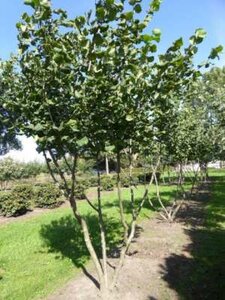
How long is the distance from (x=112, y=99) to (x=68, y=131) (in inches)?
32.9

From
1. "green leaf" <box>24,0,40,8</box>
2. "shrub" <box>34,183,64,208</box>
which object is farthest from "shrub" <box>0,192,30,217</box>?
"green leaf" <box>24,0,40,8</box>

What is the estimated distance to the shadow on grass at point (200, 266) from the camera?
738 centimetres

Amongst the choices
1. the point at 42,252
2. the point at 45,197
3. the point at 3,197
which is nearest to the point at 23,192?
the point at 3,197

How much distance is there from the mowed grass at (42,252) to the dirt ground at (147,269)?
69cm

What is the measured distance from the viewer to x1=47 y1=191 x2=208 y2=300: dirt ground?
7172 millimetres

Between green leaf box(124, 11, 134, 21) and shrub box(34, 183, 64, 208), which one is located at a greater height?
green leaf box(124, 11, 134, 21)

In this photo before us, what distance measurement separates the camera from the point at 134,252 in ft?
32.9

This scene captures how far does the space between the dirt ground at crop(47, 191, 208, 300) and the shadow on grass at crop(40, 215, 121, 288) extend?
21.1 inches

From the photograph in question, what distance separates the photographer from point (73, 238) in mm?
11938

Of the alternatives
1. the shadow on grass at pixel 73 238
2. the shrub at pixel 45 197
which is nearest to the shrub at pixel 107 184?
the shrub at pixel 45 197

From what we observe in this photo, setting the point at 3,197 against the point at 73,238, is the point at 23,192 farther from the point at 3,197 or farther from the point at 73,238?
the point at 73,238

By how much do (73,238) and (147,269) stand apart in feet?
12.9

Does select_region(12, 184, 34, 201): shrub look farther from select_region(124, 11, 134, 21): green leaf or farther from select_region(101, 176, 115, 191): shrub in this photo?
select_region(124, 11, 134, 21): green leaf

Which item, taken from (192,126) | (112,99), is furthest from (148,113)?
(192,126)
